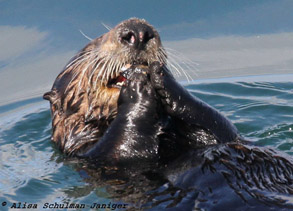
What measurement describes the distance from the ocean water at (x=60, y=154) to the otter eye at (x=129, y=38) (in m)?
1.24

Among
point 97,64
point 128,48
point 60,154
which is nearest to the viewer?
point 128,48

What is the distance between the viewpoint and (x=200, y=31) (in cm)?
991

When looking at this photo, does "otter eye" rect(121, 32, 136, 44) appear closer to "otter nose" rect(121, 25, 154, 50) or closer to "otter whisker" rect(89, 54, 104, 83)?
"otter nose" rect(121, 25, 154, 50)

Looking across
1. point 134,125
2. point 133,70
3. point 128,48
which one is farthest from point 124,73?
point 134,125

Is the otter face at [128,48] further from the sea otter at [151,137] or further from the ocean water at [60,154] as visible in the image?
the ocean water at [60,154]

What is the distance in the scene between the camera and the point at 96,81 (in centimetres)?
487

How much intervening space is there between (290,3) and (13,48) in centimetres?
548

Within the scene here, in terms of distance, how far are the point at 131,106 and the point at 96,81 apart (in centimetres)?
57

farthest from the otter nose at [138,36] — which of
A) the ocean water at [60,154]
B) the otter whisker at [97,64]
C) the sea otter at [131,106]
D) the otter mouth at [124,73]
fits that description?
the ocean water at [60,154]

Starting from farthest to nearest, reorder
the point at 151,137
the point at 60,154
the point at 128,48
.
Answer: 1. the point at 60,154
2. the point at 128,48
3. the point at 151,137

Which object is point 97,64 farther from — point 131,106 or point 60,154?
point 60,154

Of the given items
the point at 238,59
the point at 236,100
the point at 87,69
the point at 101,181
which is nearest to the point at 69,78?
the point at 87,69

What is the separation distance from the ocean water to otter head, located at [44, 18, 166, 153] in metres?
0.31

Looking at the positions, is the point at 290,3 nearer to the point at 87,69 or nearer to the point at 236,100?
the point at 236,100
